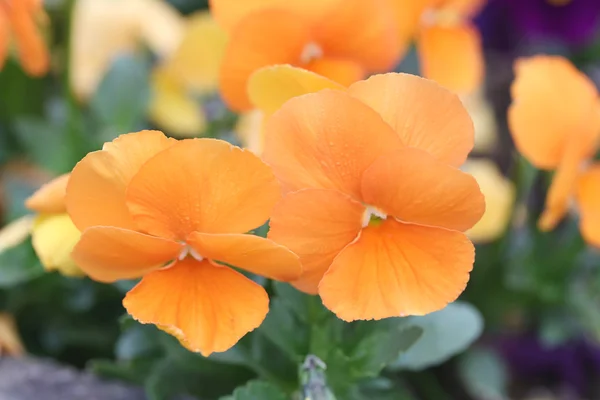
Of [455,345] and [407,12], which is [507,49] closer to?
[407,12]

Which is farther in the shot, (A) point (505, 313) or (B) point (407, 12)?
(A) point (505, 313)

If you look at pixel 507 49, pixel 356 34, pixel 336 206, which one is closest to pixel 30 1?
pixel 356 34

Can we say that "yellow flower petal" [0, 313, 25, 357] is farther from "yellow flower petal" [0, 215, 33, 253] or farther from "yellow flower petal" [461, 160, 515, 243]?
"yellow flower petal" [461, 160, 515, 243]

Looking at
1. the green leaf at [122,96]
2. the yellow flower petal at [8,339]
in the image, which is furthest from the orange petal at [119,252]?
the green leaf at [122,96]

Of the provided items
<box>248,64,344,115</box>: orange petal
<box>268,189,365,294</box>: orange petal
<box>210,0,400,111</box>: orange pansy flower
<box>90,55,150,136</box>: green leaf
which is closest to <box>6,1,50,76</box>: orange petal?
<box>90,55,150,136</box>: green leaf

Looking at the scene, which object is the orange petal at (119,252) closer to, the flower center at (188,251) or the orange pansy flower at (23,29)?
the flower center at (188,251)

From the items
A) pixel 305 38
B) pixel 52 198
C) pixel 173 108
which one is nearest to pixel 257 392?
pixel 52 198
